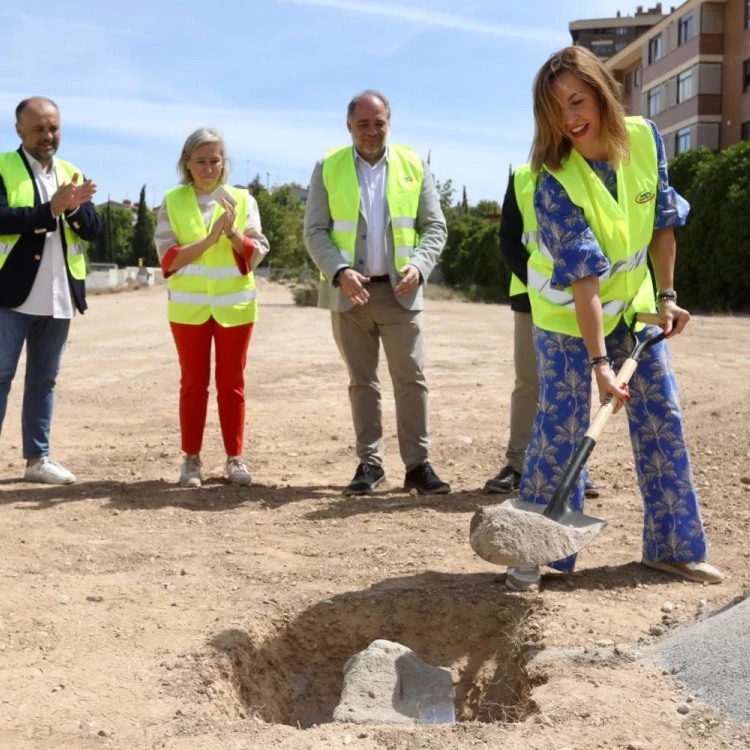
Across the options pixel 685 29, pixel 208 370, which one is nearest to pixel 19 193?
pixel 208 370

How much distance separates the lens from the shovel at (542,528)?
3.88 m

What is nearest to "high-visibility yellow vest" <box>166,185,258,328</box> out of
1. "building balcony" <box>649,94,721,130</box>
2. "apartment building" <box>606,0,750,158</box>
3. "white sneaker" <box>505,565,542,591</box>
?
"white sneaker" <box>505,565,542,591</box>

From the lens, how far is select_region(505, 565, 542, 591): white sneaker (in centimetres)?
427

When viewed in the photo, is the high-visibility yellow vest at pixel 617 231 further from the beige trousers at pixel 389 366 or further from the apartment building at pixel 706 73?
the apartment building at pixel 706 73

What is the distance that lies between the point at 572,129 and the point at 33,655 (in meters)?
2.68

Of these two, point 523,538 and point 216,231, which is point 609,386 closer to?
point 523,538

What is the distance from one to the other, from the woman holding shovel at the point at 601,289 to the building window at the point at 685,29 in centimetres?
3981

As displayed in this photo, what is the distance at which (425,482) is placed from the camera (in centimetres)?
632

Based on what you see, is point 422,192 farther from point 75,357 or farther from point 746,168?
point 746,168

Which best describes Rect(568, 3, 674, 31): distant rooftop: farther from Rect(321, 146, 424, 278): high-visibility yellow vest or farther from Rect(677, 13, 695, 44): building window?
Rect(321, 146, 424, 278): high-visibility yellow vest

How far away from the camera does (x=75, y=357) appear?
14344 mm

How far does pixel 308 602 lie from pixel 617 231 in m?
1.89

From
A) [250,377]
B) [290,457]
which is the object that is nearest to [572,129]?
[290,457]

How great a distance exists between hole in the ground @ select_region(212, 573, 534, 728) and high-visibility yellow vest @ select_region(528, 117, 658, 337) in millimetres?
1140
